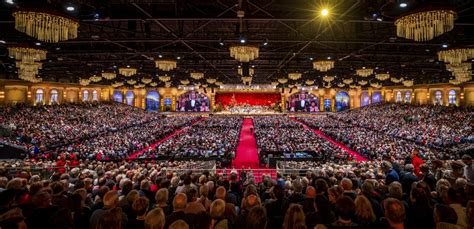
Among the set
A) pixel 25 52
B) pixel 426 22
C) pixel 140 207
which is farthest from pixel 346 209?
pixel 25 52

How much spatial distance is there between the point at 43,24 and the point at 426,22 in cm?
895

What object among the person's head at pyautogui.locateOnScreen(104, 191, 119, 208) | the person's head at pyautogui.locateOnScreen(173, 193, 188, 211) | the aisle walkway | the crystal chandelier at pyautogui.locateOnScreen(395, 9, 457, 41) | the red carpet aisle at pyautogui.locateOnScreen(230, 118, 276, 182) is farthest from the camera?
the aisle walkway

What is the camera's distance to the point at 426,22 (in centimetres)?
605

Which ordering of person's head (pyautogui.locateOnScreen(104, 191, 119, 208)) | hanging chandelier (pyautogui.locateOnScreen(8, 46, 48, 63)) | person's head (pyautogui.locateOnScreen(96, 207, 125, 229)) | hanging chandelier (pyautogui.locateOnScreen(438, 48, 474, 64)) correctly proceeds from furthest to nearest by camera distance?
1. hanging chandelier (pyautogui.locateOnScreen(8, 46, 48, 63))
2. hanging chandelier (pyautogui.locateOnScreen(438, 48, 474, 64))
3. person's head (pyautogui.locateOnScreen(104, 191, 119, 208))
4. person's head (pyautogui.locateOnScreen(96, 207, 125, 229))

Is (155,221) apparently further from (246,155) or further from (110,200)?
(246,155)

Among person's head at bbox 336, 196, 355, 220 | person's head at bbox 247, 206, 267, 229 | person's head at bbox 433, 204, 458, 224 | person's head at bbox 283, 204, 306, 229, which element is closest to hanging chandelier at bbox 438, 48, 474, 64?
person's head at bbox 433, 204, 458, 224

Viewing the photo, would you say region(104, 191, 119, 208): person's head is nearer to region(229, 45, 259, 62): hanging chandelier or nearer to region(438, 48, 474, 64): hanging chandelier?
region(229, 45, 259, 62): hanging chandelier

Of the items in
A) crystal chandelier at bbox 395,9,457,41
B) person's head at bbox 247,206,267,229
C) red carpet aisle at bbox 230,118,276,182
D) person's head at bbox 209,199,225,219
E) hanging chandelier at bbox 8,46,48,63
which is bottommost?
red carpet aisle at bbox 230,118,276,182

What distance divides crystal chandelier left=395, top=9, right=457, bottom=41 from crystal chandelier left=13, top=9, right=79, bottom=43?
822cm

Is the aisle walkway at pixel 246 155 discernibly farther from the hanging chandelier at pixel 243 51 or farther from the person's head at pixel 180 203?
the person's head at pixel 180 203

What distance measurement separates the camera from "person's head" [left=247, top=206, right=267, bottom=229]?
2.73 metres

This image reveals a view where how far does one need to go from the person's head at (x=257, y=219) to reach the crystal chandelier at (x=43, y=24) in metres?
6.64

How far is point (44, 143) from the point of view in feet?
63.9

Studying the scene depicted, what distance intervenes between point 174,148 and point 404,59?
21710 mm
